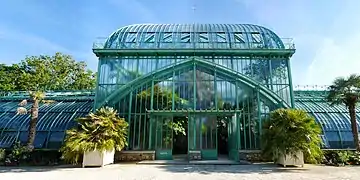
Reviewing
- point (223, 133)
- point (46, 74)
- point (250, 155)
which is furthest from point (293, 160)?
point (46, 74)

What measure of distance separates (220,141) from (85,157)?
475 inches

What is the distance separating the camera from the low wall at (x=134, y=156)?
56.6ft

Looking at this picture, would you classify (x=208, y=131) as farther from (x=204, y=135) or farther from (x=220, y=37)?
(x=220, y=37)

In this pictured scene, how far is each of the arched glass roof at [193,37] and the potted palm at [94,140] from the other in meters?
7.25

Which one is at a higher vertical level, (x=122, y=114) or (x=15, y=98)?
(x=15, y=98)

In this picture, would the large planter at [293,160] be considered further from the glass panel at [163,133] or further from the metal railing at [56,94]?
the metal railing at [56,94]

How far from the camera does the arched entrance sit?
17.4 m

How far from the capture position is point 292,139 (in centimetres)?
1382

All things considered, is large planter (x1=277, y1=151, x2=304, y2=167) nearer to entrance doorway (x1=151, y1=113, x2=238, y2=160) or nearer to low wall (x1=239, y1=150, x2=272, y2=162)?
low wall (x1=239, y1=150, x2=272, y2=162)

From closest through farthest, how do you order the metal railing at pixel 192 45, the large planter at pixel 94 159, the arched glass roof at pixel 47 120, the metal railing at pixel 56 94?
the large planter at pixel 94 159 < the arched glass roof at pixel 47 120 < the metal railing at pixel 192 45 < the metal railing at pixel 56 94

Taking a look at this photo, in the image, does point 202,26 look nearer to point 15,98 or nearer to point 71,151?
point 71,151

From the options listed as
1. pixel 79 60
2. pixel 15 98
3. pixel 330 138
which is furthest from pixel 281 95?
pixel 79 60

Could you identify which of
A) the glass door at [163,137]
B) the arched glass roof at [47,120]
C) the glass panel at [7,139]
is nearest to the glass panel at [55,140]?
the arched glass roof at [47,120]

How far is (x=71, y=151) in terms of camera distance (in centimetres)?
1398
